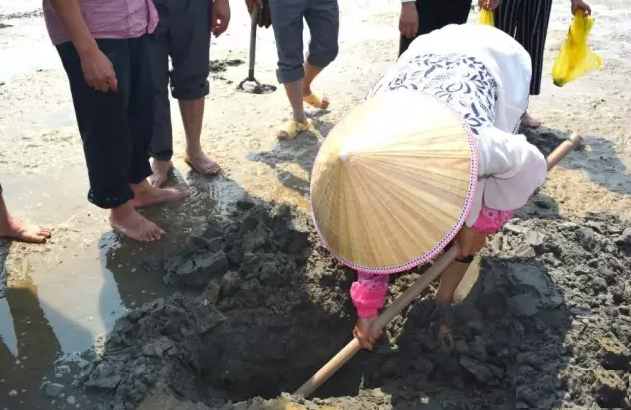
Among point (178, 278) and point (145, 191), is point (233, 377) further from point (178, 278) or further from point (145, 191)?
point (145, 191)

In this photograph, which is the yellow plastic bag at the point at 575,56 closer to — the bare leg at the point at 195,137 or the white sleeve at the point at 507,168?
the white sleeve at the point at 507,168

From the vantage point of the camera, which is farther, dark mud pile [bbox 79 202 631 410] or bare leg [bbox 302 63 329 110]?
bare leg [bbox 302 63 329 110]

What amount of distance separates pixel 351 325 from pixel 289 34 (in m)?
2.15

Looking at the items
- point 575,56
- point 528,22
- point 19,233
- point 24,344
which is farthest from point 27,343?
point 575,56

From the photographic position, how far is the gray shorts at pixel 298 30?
154 inches

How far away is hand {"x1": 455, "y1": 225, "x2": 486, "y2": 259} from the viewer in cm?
227

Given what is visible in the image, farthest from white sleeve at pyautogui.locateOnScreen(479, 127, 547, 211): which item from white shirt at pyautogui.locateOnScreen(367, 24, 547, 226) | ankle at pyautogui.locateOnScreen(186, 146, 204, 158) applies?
ankle at pyautogui.locateOnScreen(186, 146, 204, 158)

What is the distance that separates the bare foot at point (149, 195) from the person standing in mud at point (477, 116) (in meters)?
1.63

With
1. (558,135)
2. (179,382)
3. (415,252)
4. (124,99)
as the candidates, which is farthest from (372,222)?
(558,135)

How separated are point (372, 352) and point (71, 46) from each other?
192 cm

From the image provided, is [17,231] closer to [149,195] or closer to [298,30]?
[149,195]

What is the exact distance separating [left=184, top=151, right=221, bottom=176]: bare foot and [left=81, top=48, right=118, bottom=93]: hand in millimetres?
1242

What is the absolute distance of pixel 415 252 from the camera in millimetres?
1765

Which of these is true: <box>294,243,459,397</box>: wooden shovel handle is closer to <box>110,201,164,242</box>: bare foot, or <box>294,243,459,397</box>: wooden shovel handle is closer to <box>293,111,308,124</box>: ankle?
<box>110,201,164,242</box>: bare foot
